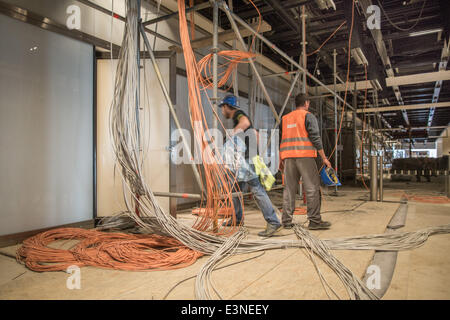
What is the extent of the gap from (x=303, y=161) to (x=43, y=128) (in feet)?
9.41

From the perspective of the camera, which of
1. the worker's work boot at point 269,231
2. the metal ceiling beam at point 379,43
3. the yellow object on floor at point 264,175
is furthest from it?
the metal ceiling beam at point 379,43

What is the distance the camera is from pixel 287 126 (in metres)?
3.50

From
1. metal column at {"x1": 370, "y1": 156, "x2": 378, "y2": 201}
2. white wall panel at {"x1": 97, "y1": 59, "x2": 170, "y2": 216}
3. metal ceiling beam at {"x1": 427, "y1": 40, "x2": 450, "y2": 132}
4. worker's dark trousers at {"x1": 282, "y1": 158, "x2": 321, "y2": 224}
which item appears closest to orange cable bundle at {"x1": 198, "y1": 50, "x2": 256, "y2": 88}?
white wall panel at {"x1": 97, "y1": 59, "x2": 170, "y2": 216}

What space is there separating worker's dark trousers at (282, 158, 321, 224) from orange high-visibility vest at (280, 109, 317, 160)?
0.23 feet

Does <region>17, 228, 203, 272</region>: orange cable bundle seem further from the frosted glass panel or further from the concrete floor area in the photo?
the frosted glass panel

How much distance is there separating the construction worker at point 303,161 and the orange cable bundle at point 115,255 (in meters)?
1.53

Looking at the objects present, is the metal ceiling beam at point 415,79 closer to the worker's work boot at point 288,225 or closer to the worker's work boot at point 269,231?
the worker's work boot at point 288,225

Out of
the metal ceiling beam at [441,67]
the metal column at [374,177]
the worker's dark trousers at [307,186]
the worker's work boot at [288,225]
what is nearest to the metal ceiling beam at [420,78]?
the metal ceiling beam at [441,67]

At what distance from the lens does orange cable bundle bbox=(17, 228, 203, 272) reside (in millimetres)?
2141

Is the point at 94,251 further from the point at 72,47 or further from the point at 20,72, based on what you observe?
the point at 72,47

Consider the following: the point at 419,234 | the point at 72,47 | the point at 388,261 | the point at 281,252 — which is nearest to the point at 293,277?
the point at 281,252

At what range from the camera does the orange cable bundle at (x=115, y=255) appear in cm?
214

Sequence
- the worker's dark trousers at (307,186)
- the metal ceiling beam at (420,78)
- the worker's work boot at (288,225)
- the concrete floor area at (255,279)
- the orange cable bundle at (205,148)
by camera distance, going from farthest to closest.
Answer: the metal ceiling beam at (420,78) → the worker's work boot at (288,225) → the worker's dark trousers at (307,186) → the orange cable bundle at (205,148) → the concrete floor area at (255,279)
